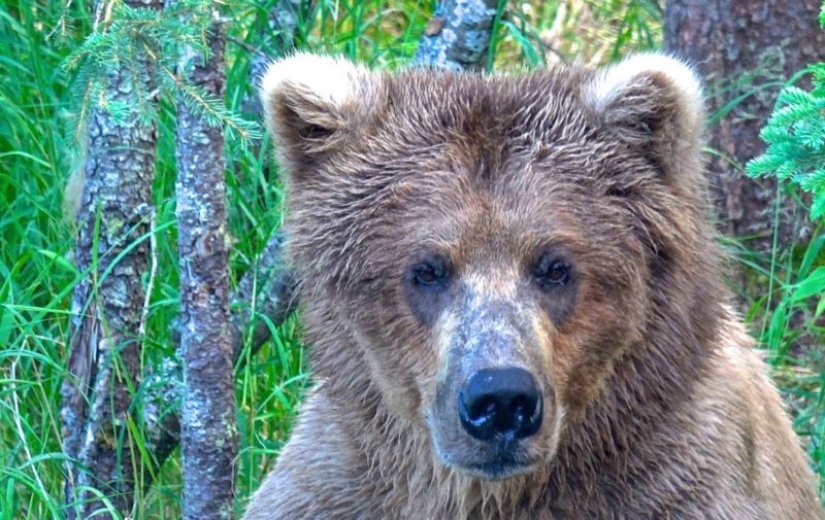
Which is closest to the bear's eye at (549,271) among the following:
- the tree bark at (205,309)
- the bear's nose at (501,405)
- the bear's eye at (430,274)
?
the bear's eye at (430,274)

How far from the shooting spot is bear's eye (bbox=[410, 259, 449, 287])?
3730 mm

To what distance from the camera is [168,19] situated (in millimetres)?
3844

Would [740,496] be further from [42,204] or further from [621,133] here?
[42,204]

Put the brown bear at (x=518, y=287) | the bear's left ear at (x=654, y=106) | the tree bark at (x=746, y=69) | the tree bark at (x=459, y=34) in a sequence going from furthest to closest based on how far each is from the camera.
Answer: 1. the tree bark at (x=746, y=69)
2. the tree bark at (x=459, y=34)
3. the bear's left ear at (x=654, y=106)
4. the brown bear at (x=518, y=287)

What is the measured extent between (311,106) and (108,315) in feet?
4.91

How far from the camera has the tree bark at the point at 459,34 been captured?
5586 millimetres

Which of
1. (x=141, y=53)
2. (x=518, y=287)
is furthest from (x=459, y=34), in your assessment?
(x=518, y=287)

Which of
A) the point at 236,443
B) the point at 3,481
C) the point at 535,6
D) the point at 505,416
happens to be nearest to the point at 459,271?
the point at 505,416

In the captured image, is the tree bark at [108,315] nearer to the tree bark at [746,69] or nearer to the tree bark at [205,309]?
the tree bark at [205,309]

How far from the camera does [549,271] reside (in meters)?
3.71

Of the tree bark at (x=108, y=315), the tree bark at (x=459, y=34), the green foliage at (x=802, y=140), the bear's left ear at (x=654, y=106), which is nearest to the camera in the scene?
the green foliage at (x=802, y=140)

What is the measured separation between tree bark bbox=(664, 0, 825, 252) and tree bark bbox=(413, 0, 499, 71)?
3.25ft

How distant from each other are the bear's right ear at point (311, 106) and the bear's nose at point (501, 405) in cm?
96

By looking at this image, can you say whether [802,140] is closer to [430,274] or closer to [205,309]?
[430,274]
